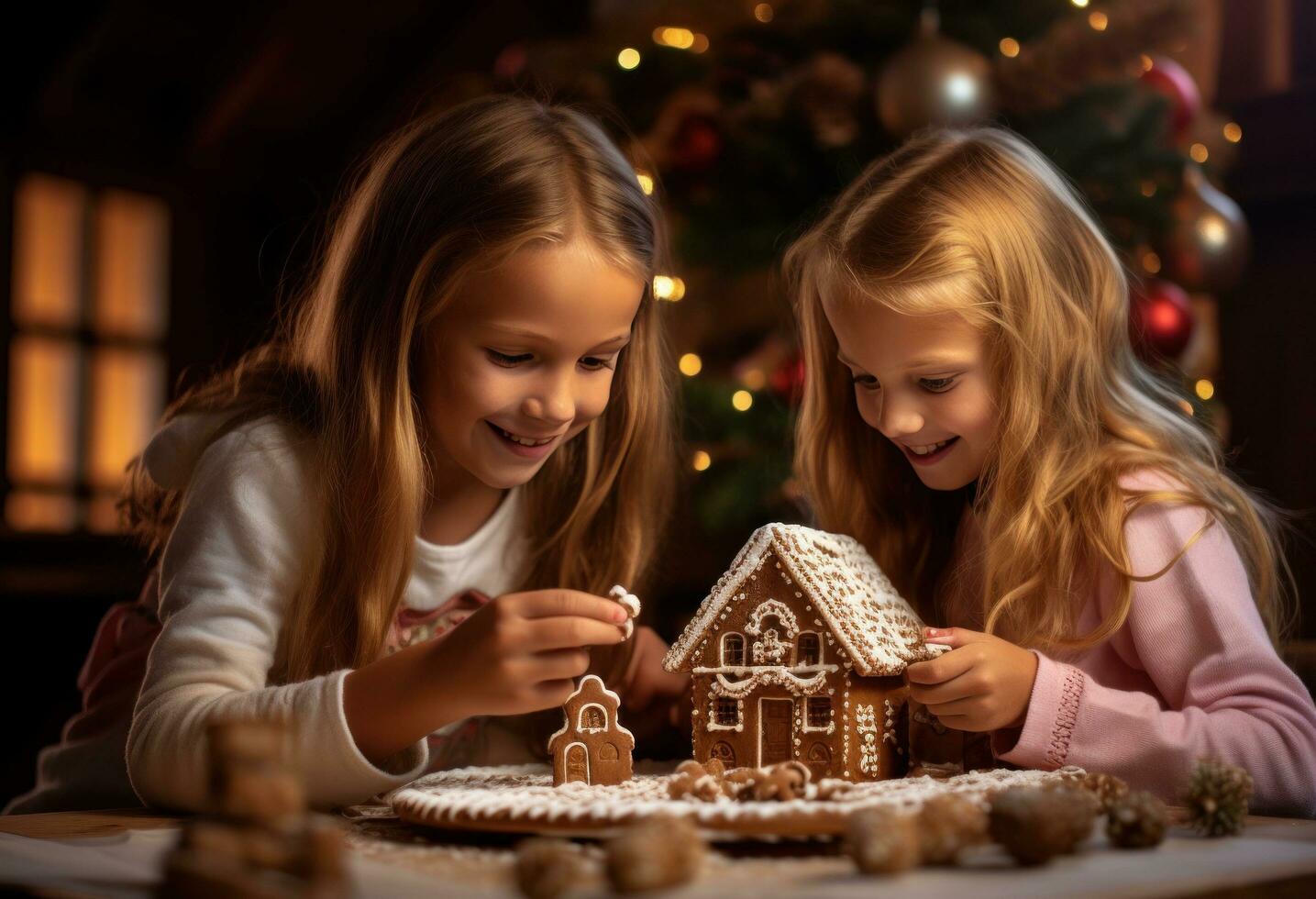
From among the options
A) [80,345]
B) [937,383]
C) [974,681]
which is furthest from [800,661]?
[80,345]

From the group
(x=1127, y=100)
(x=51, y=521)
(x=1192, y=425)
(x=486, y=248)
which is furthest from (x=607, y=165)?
(x=51, y=521)

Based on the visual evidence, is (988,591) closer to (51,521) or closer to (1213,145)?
(1213,145)

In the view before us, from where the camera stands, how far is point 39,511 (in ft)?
15.1

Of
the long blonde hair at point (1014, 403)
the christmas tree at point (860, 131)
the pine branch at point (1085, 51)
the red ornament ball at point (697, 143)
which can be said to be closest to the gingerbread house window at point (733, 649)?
the long blonde hair at point (1014, 403)

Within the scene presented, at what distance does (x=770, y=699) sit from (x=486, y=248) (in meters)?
0.57

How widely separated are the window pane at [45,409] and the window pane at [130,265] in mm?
210

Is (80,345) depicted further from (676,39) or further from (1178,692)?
(1178,692)

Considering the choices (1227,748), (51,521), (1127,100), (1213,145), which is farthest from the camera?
(51,521)

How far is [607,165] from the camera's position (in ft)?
5.37

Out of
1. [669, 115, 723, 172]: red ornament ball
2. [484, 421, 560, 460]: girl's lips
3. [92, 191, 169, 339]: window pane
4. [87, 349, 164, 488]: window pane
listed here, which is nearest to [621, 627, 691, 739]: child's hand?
[484, 421, 560, 460]: girl's lips

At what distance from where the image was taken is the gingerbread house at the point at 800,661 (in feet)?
4.24

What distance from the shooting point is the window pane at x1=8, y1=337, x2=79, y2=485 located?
4.54m

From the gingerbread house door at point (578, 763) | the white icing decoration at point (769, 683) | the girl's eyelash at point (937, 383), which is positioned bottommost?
the gingerbread house door at point (578, 763)

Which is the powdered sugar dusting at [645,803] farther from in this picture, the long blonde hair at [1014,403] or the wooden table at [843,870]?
the long blonde hair at [1014,403]
